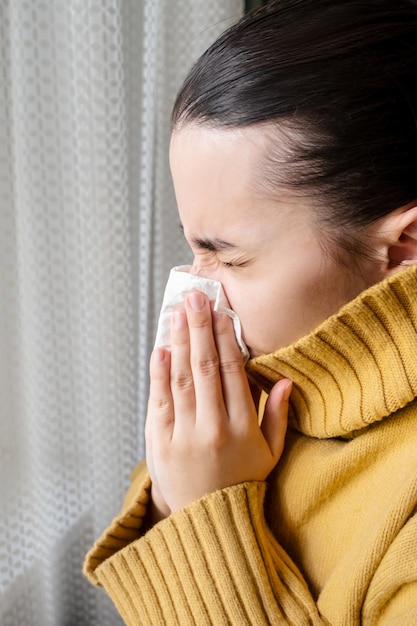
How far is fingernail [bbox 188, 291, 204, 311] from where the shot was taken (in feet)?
2.71

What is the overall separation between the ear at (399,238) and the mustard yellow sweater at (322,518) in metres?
0.05

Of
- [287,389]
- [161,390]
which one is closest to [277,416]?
[287,389]

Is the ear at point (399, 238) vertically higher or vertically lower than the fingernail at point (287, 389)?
higher

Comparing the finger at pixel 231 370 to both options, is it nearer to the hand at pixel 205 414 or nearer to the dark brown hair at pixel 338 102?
the hand at pixel 205 414

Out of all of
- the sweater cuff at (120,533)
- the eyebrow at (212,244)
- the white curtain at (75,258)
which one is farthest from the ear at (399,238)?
the white curtain at (75,258)

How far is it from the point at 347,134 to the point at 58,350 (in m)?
0.69

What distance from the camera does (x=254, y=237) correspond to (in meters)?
0.75

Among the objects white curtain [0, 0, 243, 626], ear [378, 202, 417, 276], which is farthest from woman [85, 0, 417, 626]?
white curtain [0, 0, 243, 626]

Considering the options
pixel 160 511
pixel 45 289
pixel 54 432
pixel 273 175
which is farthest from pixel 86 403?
pixel 273 175

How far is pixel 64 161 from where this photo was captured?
3.76ft

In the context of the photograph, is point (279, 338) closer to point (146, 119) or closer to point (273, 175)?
point (273, 175)

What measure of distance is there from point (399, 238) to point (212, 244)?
0.69 ft

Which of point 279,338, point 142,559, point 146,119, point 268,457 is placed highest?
point 146,119

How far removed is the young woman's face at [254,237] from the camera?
29.2 inches
